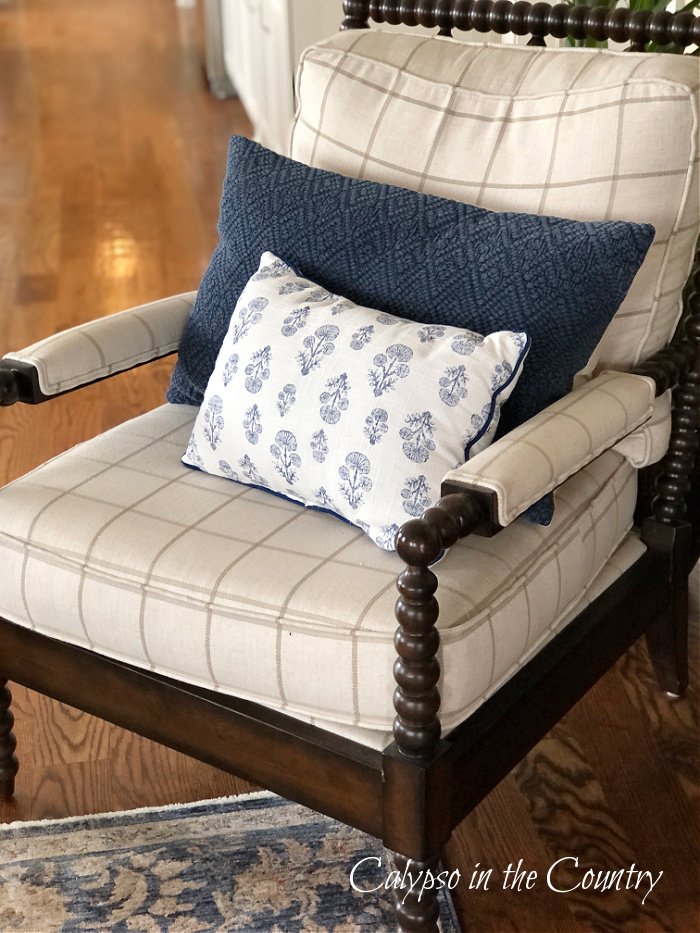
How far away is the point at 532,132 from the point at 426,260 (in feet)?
0.79

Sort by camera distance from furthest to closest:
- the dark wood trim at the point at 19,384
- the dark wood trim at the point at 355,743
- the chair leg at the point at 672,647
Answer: the chair leg at the point at 672,647
the dark wood trim at the point at 19,384
the dark wood trim at the point at 355,743

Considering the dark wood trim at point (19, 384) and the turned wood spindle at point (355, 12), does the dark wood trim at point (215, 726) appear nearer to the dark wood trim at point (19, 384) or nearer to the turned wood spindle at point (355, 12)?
the dark wood trim at point (19, 384)

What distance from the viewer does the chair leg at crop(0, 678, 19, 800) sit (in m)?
1.47

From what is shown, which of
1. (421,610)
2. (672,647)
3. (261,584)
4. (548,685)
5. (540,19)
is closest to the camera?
(421,610)

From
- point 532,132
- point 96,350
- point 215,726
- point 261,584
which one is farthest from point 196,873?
point 532,132

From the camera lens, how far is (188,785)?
155cm

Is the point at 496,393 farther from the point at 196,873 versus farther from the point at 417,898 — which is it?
the point at 196,873

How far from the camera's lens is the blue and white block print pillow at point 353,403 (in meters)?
1.22

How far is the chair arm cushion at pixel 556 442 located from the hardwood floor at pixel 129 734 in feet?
1.67

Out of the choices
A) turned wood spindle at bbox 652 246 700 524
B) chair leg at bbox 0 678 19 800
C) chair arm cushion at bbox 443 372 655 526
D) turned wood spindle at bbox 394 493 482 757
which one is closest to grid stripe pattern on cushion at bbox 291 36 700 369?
turned wood spindle at bbox 652 246 700 524

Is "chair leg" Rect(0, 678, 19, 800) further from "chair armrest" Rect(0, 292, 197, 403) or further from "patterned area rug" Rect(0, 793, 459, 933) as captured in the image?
"chair armrest" Rect(0, 292, 197, 403)

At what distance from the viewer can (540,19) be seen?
154cm

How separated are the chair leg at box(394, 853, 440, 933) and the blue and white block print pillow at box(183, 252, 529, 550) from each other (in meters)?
0.32

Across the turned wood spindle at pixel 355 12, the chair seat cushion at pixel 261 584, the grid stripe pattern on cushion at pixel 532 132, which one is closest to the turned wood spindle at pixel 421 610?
the chair seat cushion at pixel 261 584
